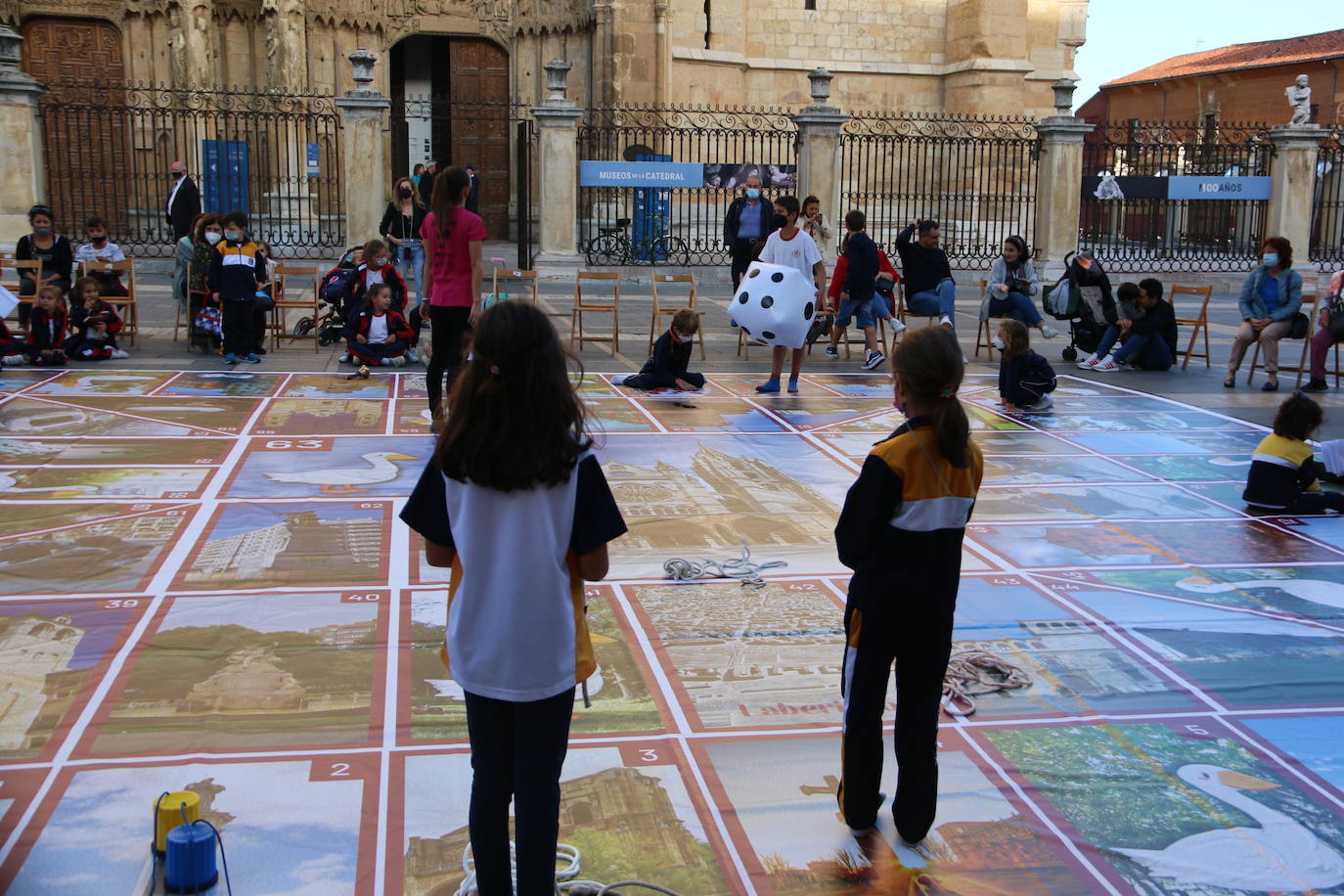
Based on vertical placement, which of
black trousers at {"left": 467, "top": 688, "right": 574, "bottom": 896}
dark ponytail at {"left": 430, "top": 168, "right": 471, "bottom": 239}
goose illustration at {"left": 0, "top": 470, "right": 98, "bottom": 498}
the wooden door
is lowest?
goose illustration at {"left": 0, "top": 470, "right": 98, "bottom": 498}

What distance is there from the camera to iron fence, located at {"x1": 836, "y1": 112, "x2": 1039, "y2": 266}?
74.2 feet

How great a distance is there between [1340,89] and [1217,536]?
33107mm

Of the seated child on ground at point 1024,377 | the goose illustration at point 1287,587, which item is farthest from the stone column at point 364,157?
the goose illustration at point 1287,587

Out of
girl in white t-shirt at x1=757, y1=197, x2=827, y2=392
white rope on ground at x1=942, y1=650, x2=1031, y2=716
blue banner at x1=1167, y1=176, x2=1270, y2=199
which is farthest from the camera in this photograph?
blue banner at x1=1167, y1=176, x2=1270, y2=199

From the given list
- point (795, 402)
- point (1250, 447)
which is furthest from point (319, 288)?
point (1250, 447)

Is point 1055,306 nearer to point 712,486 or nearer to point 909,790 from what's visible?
point 712,486

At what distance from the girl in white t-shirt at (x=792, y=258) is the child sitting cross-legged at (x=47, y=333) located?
6076 millimetres

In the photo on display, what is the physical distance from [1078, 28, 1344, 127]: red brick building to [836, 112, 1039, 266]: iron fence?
1094cm

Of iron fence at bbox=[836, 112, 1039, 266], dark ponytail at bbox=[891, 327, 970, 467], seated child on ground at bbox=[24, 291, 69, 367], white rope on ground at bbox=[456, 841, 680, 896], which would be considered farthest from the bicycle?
white rope on ground at bbox=[456, 841, 680, 896]

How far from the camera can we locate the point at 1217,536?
6.68 metres

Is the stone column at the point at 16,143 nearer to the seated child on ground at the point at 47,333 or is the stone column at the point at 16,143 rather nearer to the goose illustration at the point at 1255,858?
the seated child on ground at the point at 47,333

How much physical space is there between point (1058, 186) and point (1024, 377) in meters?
10.9

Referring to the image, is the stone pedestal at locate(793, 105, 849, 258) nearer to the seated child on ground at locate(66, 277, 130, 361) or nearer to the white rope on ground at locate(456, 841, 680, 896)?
the seated child on ground at locate(66, 277, 130, 361)

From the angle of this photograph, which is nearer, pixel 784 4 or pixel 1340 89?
pixel 784 4
